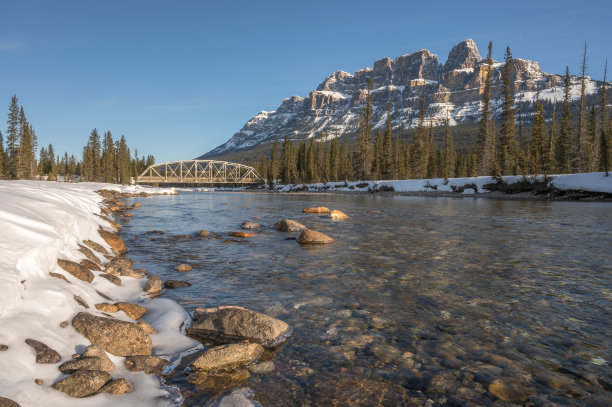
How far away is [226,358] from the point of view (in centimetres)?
390

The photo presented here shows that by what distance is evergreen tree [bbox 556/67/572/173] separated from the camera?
50469 mm

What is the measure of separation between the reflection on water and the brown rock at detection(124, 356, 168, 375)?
13.4 inches

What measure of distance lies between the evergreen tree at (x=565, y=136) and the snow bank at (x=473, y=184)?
17.5m

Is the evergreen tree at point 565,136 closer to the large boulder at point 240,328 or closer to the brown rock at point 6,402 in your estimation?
the large boulder at point 240,328

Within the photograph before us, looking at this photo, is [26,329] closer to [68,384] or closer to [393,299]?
[68,384]

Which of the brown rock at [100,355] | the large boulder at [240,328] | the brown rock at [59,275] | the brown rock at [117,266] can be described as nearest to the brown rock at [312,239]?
the brown rock at [117,266]

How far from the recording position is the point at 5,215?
15.3 feet

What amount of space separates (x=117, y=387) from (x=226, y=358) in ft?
3.88

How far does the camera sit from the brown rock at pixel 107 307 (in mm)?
4684

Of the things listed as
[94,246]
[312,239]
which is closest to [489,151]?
[312,239]

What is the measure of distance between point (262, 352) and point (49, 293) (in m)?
2.61

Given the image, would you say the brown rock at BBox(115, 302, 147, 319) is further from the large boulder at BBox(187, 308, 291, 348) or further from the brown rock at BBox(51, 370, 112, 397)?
the brown rock at BBox(51, 370, 112, 397)

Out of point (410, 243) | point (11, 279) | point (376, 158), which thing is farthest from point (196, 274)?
point (376, 158)

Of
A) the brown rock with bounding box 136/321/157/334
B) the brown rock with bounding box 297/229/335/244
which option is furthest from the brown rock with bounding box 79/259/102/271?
the brown rock with bounding box 297/229/335/244
